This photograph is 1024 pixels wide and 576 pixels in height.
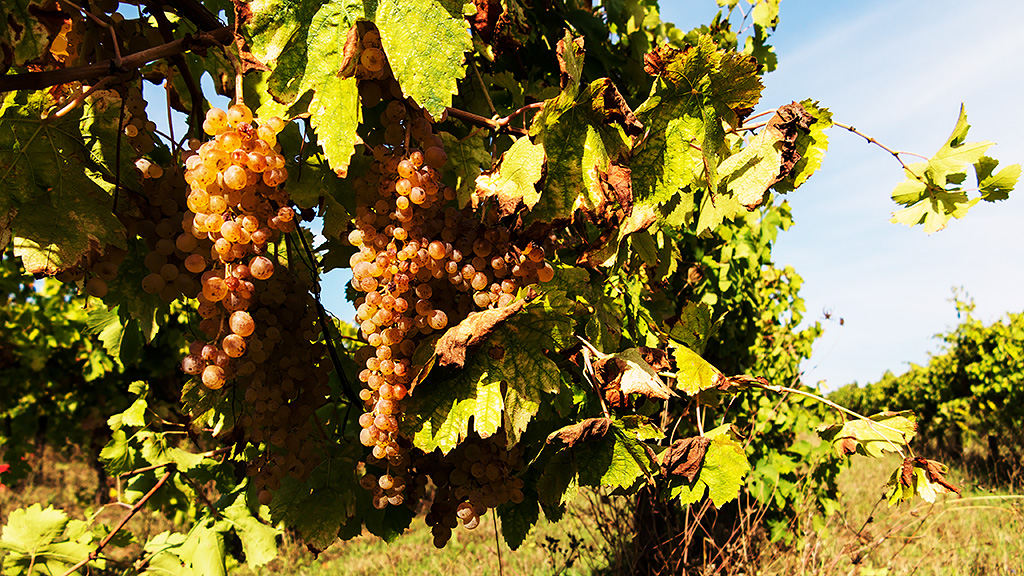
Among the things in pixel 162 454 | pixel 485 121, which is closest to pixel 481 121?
pixel 485 121

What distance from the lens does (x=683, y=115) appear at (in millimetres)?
1274

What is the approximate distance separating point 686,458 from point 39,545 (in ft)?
7.59

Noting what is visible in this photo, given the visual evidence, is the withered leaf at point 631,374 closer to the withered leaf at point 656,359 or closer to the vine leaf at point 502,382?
the withered leaf at point 656,359

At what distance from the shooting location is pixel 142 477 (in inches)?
106

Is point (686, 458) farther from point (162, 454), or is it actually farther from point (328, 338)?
point (162, 454)

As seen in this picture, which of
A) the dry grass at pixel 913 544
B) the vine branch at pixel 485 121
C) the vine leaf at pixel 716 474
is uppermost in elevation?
the vine branch at pixel 485 121

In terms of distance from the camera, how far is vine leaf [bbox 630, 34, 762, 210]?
1.22 m

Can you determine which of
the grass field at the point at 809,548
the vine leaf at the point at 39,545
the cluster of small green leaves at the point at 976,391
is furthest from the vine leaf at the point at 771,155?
the cluster of small green leaves at the point at 976,391

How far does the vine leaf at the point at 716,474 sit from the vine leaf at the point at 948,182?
32.6 inches

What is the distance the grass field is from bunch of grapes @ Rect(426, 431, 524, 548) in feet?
8.00

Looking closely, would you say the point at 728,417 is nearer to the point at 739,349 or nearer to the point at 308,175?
the point at 739,349

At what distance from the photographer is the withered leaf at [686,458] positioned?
154 centimetres

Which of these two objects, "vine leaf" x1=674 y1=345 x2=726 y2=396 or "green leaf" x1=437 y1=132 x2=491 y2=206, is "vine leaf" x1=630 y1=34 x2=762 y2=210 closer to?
"green leaf" x1=437 y1=132 x2=491 y2=206

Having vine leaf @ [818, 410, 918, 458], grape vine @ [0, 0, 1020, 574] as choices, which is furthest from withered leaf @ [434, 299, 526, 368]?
vine leaf @ [818, 410, 918, 458]
